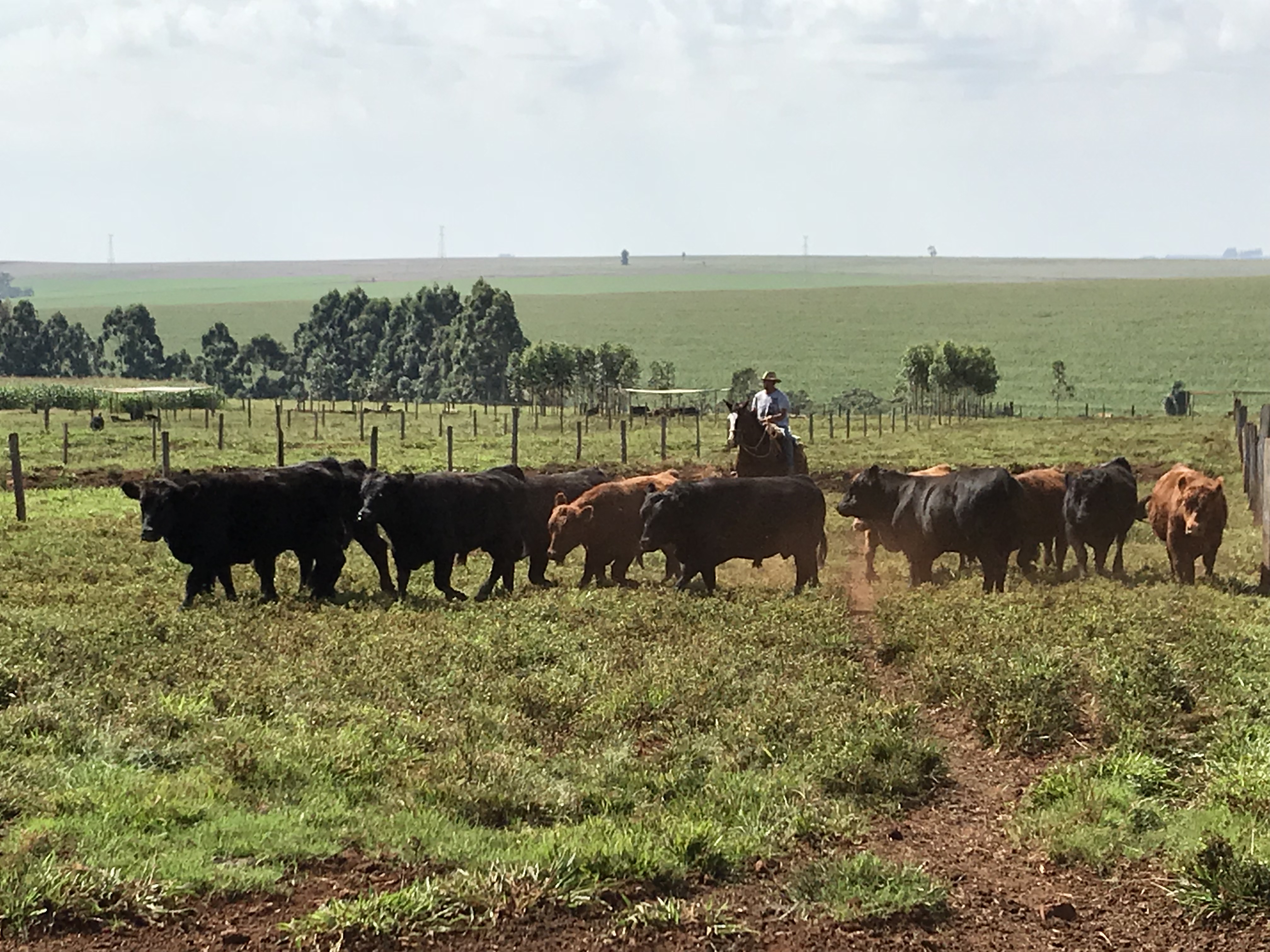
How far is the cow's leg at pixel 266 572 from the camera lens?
51.0ft

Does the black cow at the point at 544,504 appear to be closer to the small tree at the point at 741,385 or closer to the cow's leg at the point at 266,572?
the cow's leg at the point at 266,572

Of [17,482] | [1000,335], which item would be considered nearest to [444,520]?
[17,482]

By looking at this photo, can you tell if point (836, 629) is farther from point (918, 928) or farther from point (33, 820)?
point (33, 820)

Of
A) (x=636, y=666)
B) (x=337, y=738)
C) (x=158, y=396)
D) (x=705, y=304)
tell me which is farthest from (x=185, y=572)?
(x=705, y=304)

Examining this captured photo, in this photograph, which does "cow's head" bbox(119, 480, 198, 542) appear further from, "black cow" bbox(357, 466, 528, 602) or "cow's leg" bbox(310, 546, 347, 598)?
"black cow" bbox(357, 466, 528, 602)

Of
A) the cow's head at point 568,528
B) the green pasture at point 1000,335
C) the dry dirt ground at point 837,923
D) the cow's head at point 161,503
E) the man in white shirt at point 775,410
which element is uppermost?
the green pasture at point 1000,335

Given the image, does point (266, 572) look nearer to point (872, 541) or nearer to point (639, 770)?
point (872, 541)

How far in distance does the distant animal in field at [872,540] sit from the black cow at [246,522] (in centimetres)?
670

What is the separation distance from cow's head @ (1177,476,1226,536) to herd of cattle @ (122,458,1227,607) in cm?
2

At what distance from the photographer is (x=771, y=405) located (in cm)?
2086

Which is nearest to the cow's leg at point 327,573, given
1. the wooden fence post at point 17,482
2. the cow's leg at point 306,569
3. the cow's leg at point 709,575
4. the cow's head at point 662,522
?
the cow's leg at point 306,569

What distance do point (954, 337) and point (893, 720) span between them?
13719cm

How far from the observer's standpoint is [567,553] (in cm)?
1828

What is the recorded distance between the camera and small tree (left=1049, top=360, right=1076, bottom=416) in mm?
97062
